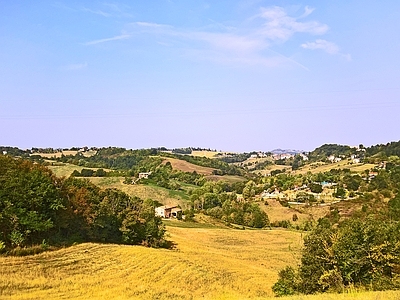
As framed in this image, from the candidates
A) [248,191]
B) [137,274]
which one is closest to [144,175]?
[248,191]

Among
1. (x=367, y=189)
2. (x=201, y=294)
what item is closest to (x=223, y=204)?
(x=367, y=189)

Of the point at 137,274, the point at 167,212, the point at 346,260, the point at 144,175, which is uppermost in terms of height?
the point at 144,175

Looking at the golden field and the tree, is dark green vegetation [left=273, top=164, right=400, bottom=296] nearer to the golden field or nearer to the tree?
the golden field

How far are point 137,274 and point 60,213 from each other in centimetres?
1310

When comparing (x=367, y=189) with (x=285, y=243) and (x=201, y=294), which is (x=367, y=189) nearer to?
(x=285, y=243)

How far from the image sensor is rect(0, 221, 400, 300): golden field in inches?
1204

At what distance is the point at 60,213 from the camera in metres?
47.4

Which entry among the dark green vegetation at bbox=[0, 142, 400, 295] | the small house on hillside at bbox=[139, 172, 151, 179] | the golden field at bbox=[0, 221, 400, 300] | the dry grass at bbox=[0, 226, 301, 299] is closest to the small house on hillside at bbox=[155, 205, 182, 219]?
the dark green vegetation at bbox=[0, 142, 400, 295]

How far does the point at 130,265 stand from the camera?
142ft

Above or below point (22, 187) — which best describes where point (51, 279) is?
below

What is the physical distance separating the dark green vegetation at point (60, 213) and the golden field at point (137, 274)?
9.96ft

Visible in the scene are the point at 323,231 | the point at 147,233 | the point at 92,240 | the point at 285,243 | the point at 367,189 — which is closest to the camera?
the point at 323,231

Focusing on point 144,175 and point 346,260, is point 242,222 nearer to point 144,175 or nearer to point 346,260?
point 144,175

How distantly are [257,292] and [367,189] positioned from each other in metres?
101
